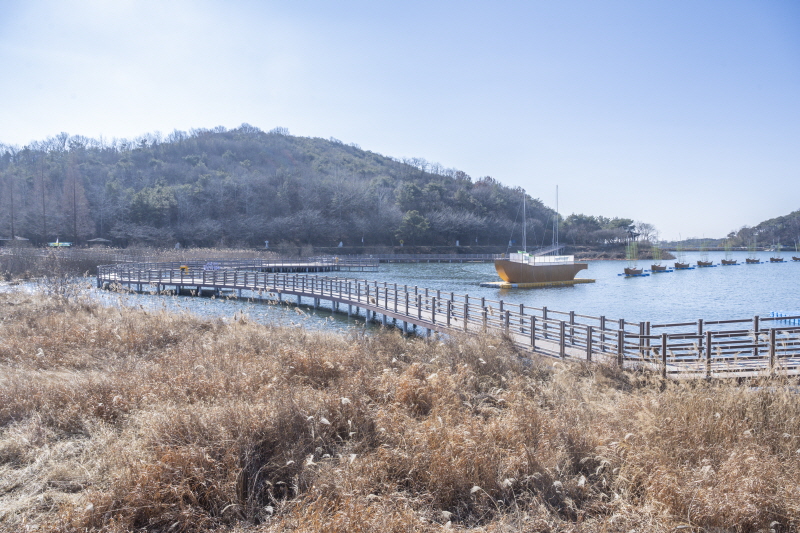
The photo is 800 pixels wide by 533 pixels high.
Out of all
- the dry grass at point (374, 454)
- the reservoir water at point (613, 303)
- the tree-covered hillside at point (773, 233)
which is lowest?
the reservoir water at point (613, 303)

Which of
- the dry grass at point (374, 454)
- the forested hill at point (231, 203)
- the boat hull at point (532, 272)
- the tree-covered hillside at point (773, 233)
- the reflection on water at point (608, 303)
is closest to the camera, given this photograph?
the dry grass at point (374, 454)

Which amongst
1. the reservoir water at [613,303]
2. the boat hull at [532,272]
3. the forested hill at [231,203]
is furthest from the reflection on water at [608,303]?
the forested hill at [231,203]

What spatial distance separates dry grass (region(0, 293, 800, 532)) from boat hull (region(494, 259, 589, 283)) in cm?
3639

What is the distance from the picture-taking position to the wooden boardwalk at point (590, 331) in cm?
966

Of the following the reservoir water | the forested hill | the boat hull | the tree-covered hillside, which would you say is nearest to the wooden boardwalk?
Answer: the reservoir water

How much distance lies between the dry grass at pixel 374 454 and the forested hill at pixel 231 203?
7625 cm

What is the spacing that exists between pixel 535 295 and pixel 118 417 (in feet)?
115

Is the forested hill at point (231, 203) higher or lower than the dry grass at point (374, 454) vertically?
higher

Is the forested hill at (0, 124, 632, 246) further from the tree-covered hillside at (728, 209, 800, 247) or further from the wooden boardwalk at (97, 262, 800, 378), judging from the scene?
the tree-covered hillside at (728, 209, 800, 247)

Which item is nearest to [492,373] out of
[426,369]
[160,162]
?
[426,369]

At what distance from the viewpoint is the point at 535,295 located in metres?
38.4

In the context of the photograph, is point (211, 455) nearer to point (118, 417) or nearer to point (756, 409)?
point (118, 417)

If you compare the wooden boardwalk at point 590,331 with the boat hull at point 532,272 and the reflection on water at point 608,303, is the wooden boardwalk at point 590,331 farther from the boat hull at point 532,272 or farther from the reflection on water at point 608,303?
the boat hull at point 532,272

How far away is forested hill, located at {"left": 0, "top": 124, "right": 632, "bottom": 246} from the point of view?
79.5m
